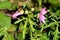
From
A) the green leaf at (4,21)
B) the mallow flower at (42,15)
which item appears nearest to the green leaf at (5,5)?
the green leaf at (4,21)

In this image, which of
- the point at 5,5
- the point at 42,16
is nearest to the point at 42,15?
the point at 42,16

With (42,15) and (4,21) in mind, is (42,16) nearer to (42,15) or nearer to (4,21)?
(42,15)

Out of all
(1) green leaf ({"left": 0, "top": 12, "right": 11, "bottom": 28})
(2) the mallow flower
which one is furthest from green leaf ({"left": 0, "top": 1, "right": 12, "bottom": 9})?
(2) the mallow flower

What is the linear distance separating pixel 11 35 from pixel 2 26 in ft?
0.32

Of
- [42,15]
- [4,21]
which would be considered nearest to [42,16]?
[42,15]

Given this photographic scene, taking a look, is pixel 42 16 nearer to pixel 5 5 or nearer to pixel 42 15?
pixel 42 15

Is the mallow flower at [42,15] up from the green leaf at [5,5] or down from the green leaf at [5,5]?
down

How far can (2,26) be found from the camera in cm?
136

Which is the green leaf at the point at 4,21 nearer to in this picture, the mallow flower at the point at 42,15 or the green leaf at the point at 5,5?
the green leaf at the point at 5,5

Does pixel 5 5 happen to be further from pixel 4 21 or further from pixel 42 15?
pixel 42 15

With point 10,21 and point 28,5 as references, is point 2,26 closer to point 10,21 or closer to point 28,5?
point 10,21

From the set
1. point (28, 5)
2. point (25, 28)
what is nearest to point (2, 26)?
point (25, 28)

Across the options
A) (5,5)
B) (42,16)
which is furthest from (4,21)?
(42,16)

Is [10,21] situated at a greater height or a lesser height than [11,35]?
greater
